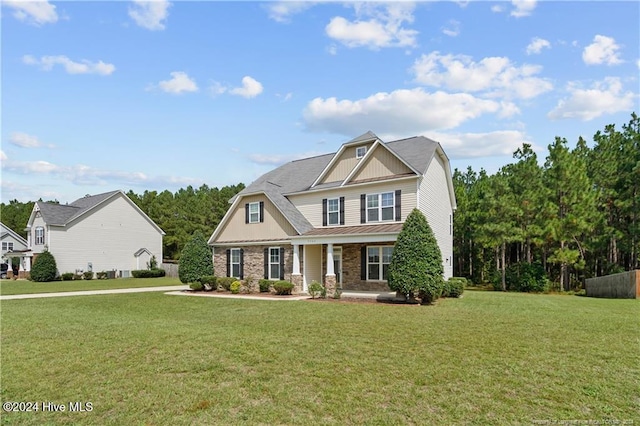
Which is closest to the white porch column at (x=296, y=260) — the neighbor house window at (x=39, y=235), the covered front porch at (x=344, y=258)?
the covered front porch at (x=344, y=258)

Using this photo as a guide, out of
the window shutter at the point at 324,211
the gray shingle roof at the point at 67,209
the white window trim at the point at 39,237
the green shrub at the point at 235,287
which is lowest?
the green shrub at the point at 235,287

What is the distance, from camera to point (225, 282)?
2120cm

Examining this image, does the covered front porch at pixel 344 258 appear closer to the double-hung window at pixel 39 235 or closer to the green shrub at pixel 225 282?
the green shrub at pixel 225 282

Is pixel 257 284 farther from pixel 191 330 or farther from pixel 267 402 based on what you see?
A: pixel 267 402

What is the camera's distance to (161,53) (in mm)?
13945

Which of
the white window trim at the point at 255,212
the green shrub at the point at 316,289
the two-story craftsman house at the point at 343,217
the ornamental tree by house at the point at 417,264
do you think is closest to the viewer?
the ornamental tree by house at the point at 417,264

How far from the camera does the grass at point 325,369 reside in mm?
4863

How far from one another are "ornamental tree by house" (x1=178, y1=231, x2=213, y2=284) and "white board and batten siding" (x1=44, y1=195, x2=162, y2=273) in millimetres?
19423

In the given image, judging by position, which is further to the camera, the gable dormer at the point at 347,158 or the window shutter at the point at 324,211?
the window shutter at the point at 324,211

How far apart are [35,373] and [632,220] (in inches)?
1283

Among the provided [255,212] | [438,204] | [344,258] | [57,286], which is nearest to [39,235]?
[57,286]

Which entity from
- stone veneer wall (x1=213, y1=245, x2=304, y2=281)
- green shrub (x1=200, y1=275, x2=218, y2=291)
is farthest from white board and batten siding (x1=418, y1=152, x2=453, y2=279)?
green shrub (x1=200, y1=275, x2=218, y2=291)

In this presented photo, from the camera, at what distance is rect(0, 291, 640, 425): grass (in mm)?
4863

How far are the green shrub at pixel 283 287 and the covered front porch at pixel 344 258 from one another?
67cm
